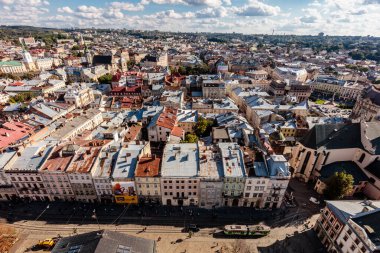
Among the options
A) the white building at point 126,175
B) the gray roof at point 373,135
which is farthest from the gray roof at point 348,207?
the white building at point 126,175

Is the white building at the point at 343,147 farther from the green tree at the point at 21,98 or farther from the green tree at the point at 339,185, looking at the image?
the green tree at the point at 21,98

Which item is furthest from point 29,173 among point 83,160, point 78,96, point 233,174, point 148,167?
point 78,96

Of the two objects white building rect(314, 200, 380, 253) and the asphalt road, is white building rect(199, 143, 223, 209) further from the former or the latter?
white building rect(314, 200, 380, 253)

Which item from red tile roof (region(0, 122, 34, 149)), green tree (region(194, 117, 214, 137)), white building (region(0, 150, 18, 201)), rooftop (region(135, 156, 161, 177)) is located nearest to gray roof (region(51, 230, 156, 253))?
rooftop (region(135, 156, 161, 177))

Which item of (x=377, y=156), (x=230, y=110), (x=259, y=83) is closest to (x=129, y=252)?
(x=377, y=156)

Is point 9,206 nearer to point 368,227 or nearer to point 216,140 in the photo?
point 216,140

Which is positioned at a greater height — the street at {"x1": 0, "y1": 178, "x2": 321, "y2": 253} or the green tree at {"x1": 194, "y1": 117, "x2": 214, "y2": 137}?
the green tree at {"x1": 194, "y1": 117, "x2": 214, "y2": 137}

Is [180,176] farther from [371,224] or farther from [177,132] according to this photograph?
[371,224]
